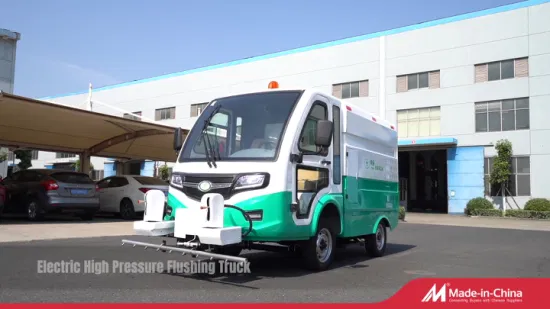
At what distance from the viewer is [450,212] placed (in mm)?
30469

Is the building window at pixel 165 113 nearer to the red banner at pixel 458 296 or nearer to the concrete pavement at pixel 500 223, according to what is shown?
the concrete pavement at pixel 500 223

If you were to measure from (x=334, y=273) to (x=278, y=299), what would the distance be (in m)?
1.99

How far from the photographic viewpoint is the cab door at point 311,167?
6746 millimetres

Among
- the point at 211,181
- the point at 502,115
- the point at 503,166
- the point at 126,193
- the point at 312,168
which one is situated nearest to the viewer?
the point at 211,181

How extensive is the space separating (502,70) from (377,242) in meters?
23.3

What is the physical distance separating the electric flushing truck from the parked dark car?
7.83 m

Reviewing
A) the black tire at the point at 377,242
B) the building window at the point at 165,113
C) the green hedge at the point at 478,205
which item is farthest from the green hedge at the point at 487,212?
the building window at the point at 165,113

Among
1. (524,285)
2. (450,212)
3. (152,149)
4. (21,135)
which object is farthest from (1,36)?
(524,285)

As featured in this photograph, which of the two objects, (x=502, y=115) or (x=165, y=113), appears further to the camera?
(x=165, y=113)

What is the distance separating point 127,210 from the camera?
17.0m

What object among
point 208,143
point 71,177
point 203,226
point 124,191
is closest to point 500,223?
point 124,191

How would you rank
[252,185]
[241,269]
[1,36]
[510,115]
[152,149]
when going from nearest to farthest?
[252,185] < [241,269] < [152,149] < [510,115] < [1,36]

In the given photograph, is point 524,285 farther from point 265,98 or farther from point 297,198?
point 265,98

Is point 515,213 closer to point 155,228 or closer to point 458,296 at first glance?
point 458,296
